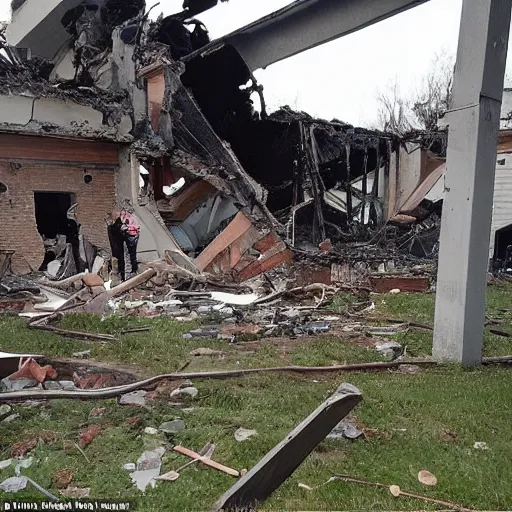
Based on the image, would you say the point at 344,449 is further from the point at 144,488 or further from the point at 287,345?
the point at 287,345

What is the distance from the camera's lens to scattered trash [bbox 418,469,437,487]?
3225mm

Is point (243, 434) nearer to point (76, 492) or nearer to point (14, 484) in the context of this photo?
point (76, 492)

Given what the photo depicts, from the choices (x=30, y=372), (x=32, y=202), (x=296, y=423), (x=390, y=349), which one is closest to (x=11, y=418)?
(x=30, y=372)

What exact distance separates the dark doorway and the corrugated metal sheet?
13.7m

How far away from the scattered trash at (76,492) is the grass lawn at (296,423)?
5 centimetres

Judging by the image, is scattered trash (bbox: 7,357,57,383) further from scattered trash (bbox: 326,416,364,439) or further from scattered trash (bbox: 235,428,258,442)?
scattered trash (bbox: 326,416,364,439)

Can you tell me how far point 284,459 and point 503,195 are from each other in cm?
1660

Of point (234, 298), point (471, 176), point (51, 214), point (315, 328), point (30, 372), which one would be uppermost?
point (471, 176)

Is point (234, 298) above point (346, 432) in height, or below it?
below

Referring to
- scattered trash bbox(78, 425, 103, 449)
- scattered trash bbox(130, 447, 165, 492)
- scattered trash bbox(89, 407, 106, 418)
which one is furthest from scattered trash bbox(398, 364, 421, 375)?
scattered trash bbox(78, 425, 103, 449)

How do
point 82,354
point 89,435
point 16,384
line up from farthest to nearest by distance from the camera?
point 82,354 < point 16,384 < point 89,435

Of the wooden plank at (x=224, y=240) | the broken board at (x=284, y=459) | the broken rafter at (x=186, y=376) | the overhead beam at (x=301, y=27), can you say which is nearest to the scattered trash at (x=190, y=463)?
the broken board at (x=284, y=459)

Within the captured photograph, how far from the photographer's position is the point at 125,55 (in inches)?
572

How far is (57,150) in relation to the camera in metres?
13.4
